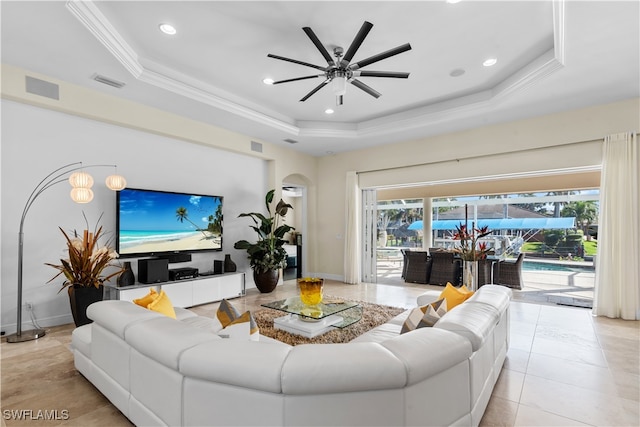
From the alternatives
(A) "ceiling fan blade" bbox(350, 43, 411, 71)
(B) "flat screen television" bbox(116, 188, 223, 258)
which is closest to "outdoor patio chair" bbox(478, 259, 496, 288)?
(A) "ceiling fan blade" bbox(350, 43, 411, 71)

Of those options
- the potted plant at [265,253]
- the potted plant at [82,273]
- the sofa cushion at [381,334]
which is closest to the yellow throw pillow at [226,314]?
the sofa cushion at [381,334]

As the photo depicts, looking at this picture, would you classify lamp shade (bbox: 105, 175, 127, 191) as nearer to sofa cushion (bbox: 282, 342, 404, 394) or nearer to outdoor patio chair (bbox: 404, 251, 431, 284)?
sofa cushion (bbox: 282, 342, 404, 394)

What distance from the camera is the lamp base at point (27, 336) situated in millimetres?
3387

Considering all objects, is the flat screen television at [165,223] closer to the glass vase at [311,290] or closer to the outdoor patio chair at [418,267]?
the glass vase at [311,290]

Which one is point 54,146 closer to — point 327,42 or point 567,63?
point 327,42

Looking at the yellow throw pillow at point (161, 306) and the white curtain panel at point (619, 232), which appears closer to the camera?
the yellow throw pillow at point (161, 306)

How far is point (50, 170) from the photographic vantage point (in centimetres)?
395

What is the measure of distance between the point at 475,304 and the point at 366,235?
5.04 metres

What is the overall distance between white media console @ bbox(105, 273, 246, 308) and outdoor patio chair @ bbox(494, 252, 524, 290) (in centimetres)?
518

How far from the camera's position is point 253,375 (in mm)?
1281

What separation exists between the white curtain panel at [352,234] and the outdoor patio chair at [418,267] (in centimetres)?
116

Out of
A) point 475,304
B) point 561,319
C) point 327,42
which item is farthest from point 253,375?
point 561,319

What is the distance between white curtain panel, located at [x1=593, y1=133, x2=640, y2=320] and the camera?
4348mm

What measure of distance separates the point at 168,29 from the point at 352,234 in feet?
16.7
